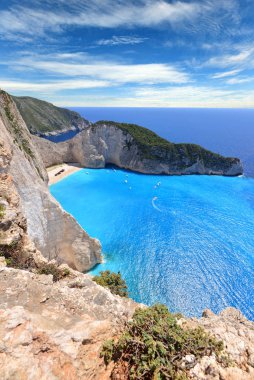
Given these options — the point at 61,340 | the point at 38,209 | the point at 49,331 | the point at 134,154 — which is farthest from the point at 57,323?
the point at 134,154

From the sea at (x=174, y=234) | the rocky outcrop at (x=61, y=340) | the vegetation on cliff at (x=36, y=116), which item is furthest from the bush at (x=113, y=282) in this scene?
the vegetation on cliff at (x=36, y=116)

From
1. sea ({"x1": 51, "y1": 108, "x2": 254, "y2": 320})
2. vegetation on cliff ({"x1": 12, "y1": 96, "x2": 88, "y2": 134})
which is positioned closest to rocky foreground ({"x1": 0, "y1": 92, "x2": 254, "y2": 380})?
sea ({"x1": 51, "y1": 108, "x2": 254, "y2": 320})

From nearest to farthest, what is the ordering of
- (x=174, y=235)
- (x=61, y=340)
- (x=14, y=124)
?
(x=61, y=340), (x=14, y=124), (x=174, y=235)

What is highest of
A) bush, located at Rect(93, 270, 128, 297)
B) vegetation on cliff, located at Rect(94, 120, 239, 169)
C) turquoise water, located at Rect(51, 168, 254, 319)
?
vegetation on cliff, located at Rect(94, 120, 239, 169)

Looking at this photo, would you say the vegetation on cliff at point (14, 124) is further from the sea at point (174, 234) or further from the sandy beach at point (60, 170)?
the sandy beach at point (60, 170)

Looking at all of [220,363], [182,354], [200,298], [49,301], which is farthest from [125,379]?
[200,298]

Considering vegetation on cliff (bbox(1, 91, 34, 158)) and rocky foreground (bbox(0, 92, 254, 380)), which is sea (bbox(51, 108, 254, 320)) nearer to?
rocky foreground (bbox(0, 92, 254, 380))

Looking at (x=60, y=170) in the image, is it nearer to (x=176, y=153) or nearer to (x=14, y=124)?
(x=176, y=153)
